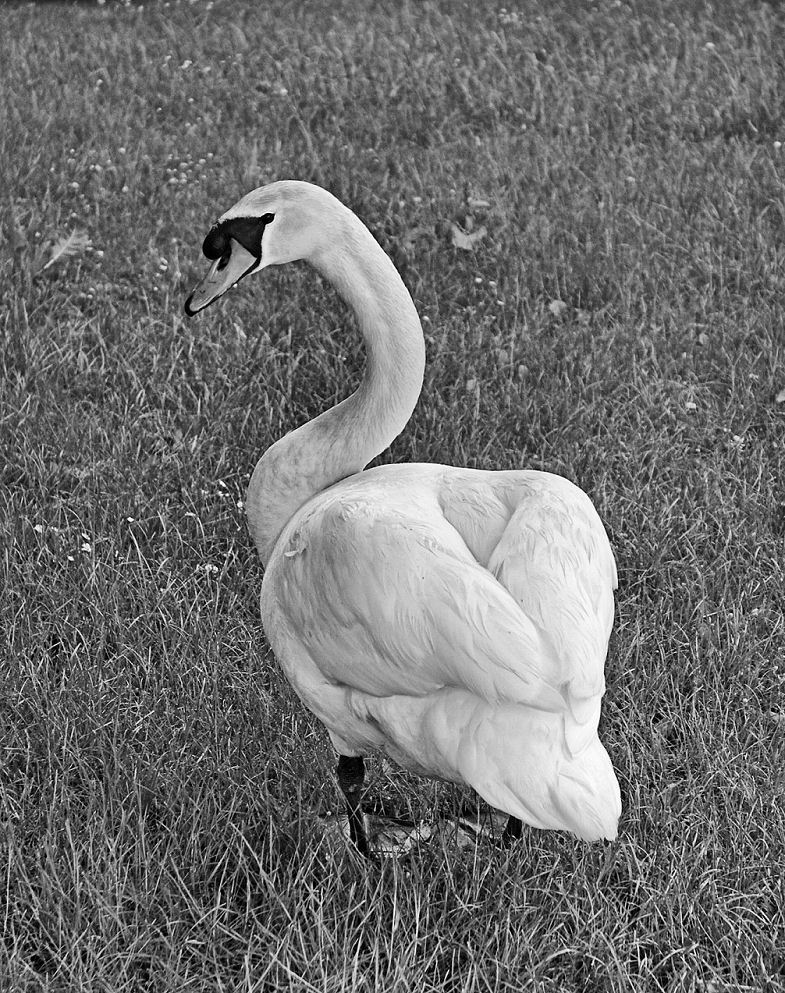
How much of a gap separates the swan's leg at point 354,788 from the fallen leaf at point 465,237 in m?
3.32

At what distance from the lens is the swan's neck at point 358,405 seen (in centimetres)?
289

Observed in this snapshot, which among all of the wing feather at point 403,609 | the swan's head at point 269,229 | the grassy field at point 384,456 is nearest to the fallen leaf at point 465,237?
the grassy field at point 384,456

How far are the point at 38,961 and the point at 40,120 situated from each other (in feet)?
17.2

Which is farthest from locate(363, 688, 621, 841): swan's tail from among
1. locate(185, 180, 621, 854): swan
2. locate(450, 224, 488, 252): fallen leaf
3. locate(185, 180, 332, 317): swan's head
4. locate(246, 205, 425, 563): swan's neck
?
locate(450, 224, 488, 252): fallen leaf

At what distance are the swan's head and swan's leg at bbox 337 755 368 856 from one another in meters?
1.12

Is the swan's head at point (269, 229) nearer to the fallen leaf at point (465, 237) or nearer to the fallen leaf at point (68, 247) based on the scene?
the fallen leaf at point (68, 247)

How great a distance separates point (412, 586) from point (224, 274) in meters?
0.87

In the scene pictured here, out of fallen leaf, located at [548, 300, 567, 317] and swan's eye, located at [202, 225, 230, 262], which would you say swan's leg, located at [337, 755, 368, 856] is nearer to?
swan's eye, located at [202, 225, 230, 262]

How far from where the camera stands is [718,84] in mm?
7852

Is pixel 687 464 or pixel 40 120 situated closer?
pixel 687 464

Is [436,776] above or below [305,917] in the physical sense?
above

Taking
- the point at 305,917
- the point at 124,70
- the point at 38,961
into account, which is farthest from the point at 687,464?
the point at 124,70

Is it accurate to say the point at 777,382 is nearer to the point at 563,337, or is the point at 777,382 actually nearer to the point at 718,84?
the point at 563,337

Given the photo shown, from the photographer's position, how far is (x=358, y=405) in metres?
3.03
